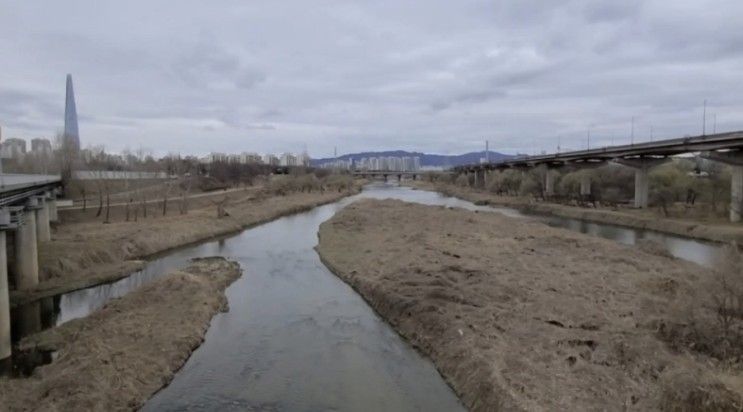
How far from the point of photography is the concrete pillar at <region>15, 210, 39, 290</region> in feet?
76.0

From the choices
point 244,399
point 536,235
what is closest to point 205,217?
point 536,235

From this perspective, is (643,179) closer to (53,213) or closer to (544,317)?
(544,317)

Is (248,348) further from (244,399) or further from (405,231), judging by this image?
(405,231)

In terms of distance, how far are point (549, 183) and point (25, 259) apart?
250ft

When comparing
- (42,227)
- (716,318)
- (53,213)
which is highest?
(53,213)

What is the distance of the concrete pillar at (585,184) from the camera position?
245 feet

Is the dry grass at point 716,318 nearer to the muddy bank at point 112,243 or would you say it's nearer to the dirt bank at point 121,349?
the dirt bank at point 121,349

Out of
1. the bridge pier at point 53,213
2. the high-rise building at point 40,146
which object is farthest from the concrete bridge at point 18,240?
the high-rise building at point 40,146

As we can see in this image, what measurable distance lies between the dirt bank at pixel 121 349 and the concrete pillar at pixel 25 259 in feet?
19.8

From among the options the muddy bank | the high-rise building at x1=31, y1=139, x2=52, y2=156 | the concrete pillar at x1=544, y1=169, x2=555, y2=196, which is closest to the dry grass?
the muddy bank

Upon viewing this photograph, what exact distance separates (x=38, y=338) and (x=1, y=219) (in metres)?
3.88

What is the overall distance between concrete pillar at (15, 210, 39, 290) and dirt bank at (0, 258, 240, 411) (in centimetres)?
603

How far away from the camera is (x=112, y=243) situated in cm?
3209

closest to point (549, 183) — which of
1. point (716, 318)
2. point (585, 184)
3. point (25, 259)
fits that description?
point (585, 184)
